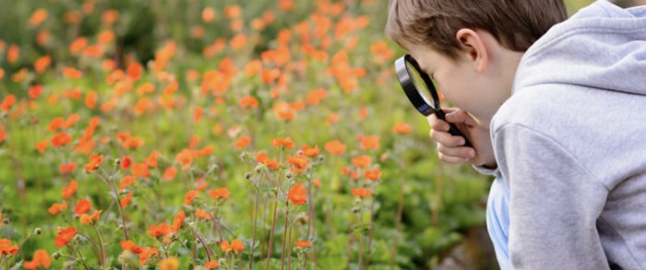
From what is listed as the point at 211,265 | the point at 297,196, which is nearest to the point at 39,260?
the point at 211,265

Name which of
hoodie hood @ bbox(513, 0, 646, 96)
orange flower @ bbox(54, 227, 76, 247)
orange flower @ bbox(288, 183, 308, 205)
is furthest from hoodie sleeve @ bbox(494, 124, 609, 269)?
orange flower @ bbox(54, 227, 76, 247)

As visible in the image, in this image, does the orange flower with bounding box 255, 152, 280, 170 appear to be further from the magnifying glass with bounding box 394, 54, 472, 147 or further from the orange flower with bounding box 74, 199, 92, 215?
the orange flower with bounding box 74, 199, 92, 215

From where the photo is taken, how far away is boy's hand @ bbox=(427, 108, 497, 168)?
2.45m

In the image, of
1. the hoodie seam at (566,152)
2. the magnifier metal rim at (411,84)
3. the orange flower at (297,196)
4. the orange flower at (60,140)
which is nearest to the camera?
the hoodie seam at (566,152)

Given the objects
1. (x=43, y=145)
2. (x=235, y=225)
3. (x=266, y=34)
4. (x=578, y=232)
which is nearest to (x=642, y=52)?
(x=578, y=232)

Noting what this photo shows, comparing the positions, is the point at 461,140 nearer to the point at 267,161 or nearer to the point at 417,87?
the point at 417,87

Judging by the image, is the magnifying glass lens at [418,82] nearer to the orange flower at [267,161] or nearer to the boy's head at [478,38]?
the boy's head at [478,38]

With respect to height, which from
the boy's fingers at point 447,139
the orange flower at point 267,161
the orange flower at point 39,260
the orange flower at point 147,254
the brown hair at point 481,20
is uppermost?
the brown hair at point 481,20

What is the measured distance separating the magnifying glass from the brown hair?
117 millimetres

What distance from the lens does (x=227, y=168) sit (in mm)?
3914

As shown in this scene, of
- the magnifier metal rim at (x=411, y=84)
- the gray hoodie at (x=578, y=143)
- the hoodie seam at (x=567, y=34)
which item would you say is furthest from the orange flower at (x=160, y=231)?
the hoodie seam at (x=567, y=34)

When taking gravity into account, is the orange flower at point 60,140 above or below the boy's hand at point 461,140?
above

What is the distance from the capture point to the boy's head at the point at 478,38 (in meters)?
2.10

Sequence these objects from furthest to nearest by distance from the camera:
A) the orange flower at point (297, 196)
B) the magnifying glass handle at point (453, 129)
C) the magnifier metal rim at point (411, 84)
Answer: the magnifying glass handle at point (453, 129) → the magnifier metal rim at point (411, 84) → the orange flower at point (297, 196)
